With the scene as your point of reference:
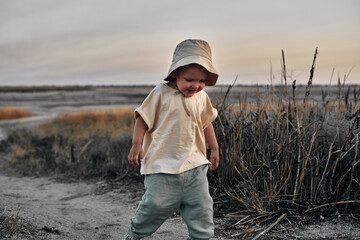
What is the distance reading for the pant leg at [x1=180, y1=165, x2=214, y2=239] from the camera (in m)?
2.45

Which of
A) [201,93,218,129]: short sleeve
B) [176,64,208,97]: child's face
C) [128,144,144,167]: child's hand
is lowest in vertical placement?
[128,144,144,167]: child's hand

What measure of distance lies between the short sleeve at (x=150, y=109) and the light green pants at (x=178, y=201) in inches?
13.8

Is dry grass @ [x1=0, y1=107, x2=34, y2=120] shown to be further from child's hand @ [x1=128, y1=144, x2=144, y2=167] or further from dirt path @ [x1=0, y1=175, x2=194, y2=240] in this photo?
child's hand @ [x1=128, y1=144, x2=144, y2=167]

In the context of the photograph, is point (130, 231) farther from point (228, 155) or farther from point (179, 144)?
point (228, 155)

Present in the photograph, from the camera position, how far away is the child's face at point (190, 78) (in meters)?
2.38

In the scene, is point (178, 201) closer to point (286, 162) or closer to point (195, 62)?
point (195, 62)

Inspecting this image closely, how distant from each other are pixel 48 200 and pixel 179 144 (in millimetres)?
2818

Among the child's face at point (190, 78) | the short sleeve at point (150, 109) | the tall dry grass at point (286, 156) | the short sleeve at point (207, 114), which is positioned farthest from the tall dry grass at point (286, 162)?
the short sleeve at point (150, 109)

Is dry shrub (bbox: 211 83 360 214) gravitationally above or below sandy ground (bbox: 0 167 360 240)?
above

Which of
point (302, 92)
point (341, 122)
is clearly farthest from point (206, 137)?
point (341, 122)

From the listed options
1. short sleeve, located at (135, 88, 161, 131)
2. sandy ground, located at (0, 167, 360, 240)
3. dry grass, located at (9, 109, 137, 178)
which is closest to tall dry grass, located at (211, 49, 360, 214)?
sandy ground, located at (0, 167, 360, 240)

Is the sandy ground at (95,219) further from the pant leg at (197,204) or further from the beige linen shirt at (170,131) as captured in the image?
the beige linen shirt at (170,131)

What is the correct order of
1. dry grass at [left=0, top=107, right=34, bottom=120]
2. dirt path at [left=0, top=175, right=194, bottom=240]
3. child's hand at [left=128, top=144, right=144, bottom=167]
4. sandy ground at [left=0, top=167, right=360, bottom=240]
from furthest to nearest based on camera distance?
dry grass at [left=0, top=107, right=34, bottom=120], dirt path at [left=0, top=175, right=194, bottom=240], sandy ground at [left=0, top=167, right=360, bottom=240], child's hand at [left=128, top=144, right=144, bottom=167]

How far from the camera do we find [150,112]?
8.15ft
